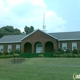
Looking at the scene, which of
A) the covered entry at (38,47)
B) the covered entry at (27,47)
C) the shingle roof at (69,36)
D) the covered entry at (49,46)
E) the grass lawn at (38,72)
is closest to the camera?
the grass lawn at (38,72)

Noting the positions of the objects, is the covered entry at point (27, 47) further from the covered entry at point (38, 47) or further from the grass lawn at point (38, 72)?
the grass lawn at point (38, 72)

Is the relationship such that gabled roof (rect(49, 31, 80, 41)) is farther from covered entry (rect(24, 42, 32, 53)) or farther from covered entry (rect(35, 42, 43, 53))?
covered entry (rect(24, 42, 32, 53))

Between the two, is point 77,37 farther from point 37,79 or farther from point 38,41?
point 37,79

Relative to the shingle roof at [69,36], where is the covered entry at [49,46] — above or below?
below

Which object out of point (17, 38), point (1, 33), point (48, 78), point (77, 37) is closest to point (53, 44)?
point (77, 37)

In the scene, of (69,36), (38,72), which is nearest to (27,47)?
(69,36)

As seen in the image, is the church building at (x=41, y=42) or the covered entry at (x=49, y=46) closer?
the church building at (x=41, y=42)

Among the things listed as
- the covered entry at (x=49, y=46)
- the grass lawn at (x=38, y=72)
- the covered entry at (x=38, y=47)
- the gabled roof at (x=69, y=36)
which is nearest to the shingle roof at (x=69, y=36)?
the gabled roof at (x=69, y=36)

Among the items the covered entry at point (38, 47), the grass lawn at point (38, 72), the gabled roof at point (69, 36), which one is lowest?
the grass lawn at point (38, 72)

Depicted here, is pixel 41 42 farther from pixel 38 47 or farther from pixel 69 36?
pixel 69 36

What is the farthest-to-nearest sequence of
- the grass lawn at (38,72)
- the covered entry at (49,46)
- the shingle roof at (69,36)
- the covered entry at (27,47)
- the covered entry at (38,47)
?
1. the covered entry at (27,47)
2. the covered entry at (38,47)
3. the covered entry at (49,46)
4. the shingle roof at (69,36)
5. the grass lawn at (38,72)

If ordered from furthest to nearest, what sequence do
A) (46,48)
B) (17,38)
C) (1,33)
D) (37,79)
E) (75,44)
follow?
(1,33)
(17,38)
(46,48)
(75,44)
(37,79)

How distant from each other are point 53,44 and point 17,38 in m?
9.94

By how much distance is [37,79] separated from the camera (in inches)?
396
